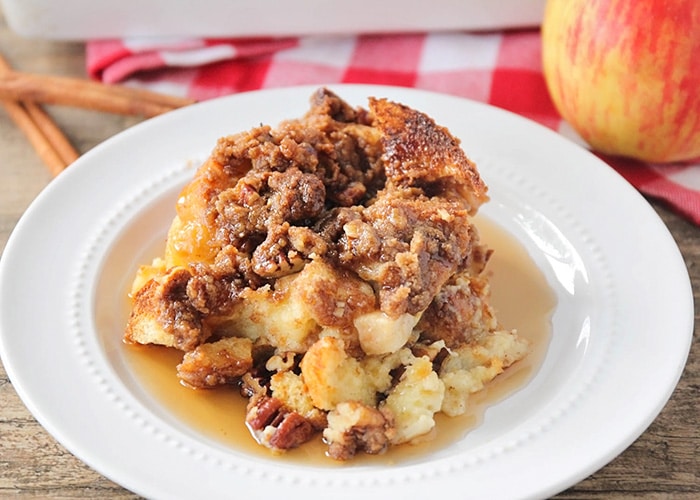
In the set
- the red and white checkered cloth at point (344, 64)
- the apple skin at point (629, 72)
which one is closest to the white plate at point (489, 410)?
the apple skin at point (629, 72)

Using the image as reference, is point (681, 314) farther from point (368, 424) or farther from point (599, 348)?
point (368, 424)

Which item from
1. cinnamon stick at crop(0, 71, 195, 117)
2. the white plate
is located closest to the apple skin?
the white plate

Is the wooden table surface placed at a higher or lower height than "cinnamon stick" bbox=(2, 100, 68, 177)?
higher

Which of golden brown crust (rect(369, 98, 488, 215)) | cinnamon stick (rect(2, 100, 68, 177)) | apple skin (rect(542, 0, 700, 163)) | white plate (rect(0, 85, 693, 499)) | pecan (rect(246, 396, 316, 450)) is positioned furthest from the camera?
cinnamon stick (rect(2, 100, 68, 177))

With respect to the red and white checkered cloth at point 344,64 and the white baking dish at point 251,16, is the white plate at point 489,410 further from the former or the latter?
the white baking dish at point 251,16

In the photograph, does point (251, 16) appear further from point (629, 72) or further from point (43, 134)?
point (629, 72)

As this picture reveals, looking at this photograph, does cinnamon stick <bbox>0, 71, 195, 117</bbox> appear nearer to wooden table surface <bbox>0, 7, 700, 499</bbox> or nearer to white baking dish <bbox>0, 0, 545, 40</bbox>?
white baking dish <bbox>0, 0, 545, 40</bbox>

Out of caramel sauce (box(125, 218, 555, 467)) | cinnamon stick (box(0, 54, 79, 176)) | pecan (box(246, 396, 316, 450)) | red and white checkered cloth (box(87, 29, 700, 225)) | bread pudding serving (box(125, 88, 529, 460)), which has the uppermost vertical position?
bread pudding serving (box(125, 88, 529, 460))

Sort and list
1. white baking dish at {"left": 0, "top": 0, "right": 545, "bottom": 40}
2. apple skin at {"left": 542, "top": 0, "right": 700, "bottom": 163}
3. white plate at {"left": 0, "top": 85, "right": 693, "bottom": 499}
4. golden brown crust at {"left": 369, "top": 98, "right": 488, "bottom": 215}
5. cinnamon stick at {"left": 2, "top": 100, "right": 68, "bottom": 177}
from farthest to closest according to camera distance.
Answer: white baking dish at {"left": 0, "top": 0, "right": 545, "bottom": 40}
cinnamon stick at {"left": 2, "top": 100, "right": 68, "bottom": 177}
apple skin at {"left": 542, "top": 0, "right": 700, "bottom": 163}
golden brown crust at {"left": 369, "top": 98, "right": 488, "bottom": 215}
white plate at {"left": 0, "top": 85, "right": 693, "bottom": 499}

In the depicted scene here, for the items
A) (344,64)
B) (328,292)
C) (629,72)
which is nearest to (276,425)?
(328,292)
